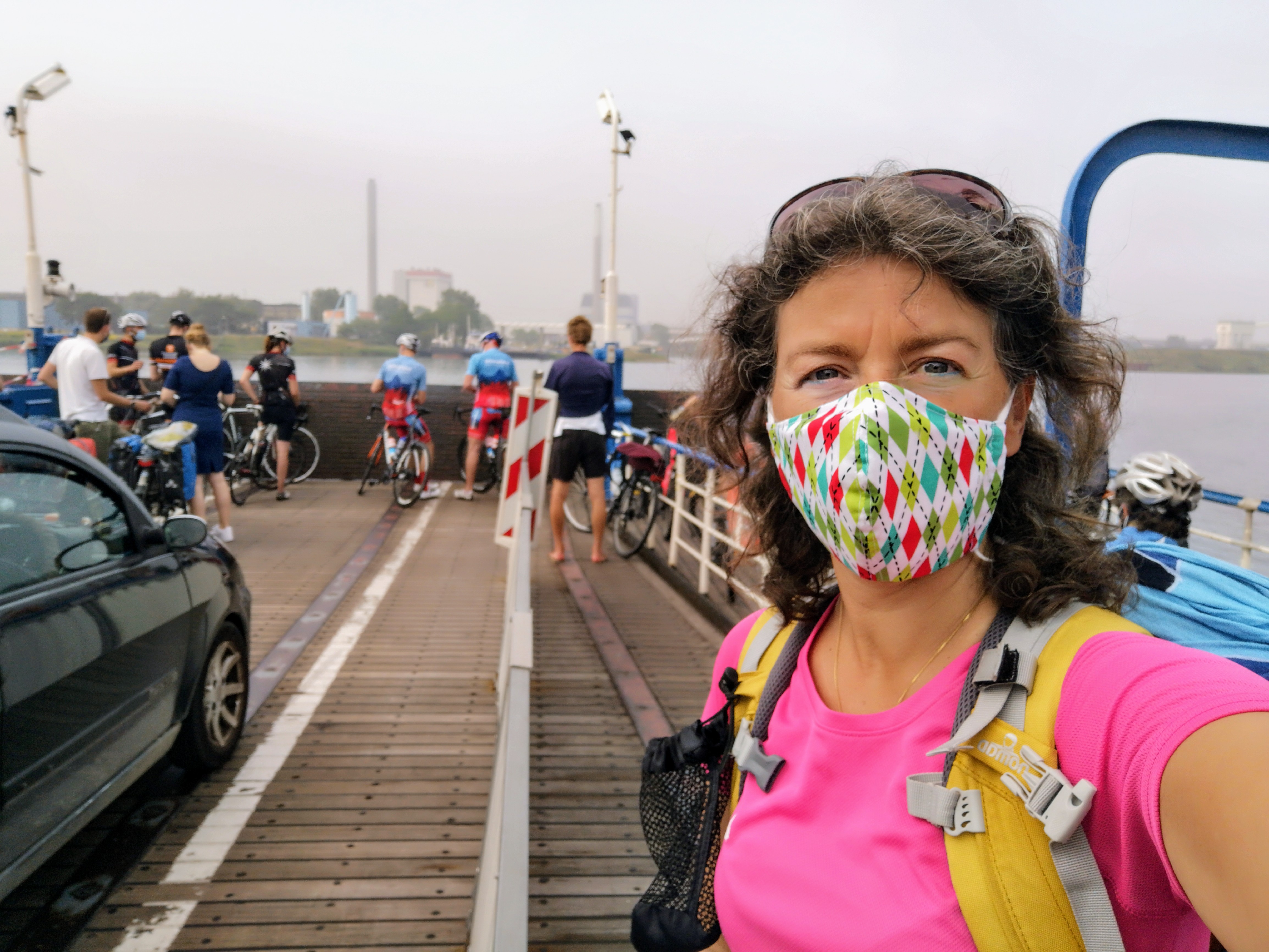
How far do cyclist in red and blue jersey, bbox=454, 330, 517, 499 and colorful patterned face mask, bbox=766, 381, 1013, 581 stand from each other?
1037 centimetres

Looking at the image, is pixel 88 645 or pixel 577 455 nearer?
pixel 88 645

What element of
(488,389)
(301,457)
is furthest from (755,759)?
(301,457)

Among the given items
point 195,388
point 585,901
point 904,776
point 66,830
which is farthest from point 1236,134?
point 195,388

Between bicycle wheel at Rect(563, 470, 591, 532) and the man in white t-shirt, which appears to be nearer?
the man in white t-shirt

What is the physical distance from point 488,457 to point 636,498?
13.8 feet

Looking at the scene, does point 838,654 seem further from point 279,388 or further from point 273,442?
point 273,442

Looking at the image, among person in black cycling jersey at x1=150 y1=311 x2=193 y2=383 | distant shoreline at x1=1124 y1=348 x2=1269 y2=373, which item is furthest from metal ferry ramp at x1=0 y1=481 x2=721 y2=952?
person in black cycling jersey at x1=150 y1=311 x2=193 y2=383

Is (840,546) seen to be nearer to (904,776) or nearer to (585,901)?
(904,776)

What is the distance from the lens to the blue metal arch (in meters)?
2.51

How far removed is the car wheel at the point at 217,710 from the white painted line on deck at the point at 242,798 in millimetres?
159

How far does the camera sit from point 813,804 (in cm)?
117

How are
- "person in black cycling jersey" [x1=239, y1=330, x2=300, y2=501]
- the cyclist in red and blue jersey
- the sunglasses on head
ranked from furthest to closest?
"person in black cycling jersey" [x1=239, y1=330, x2=300, y2=501] < the cyclist in red and blue jersey < the sunglasses on head

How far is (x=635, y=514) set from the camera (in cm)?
912

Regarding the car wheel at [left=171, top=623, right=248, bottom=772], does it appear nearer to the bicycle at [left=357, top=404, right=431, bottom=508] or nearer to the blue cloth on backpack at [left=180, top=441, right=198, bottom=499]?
the blue cloth on backpack at [left=180, top=441, right=198, bottom=499]
